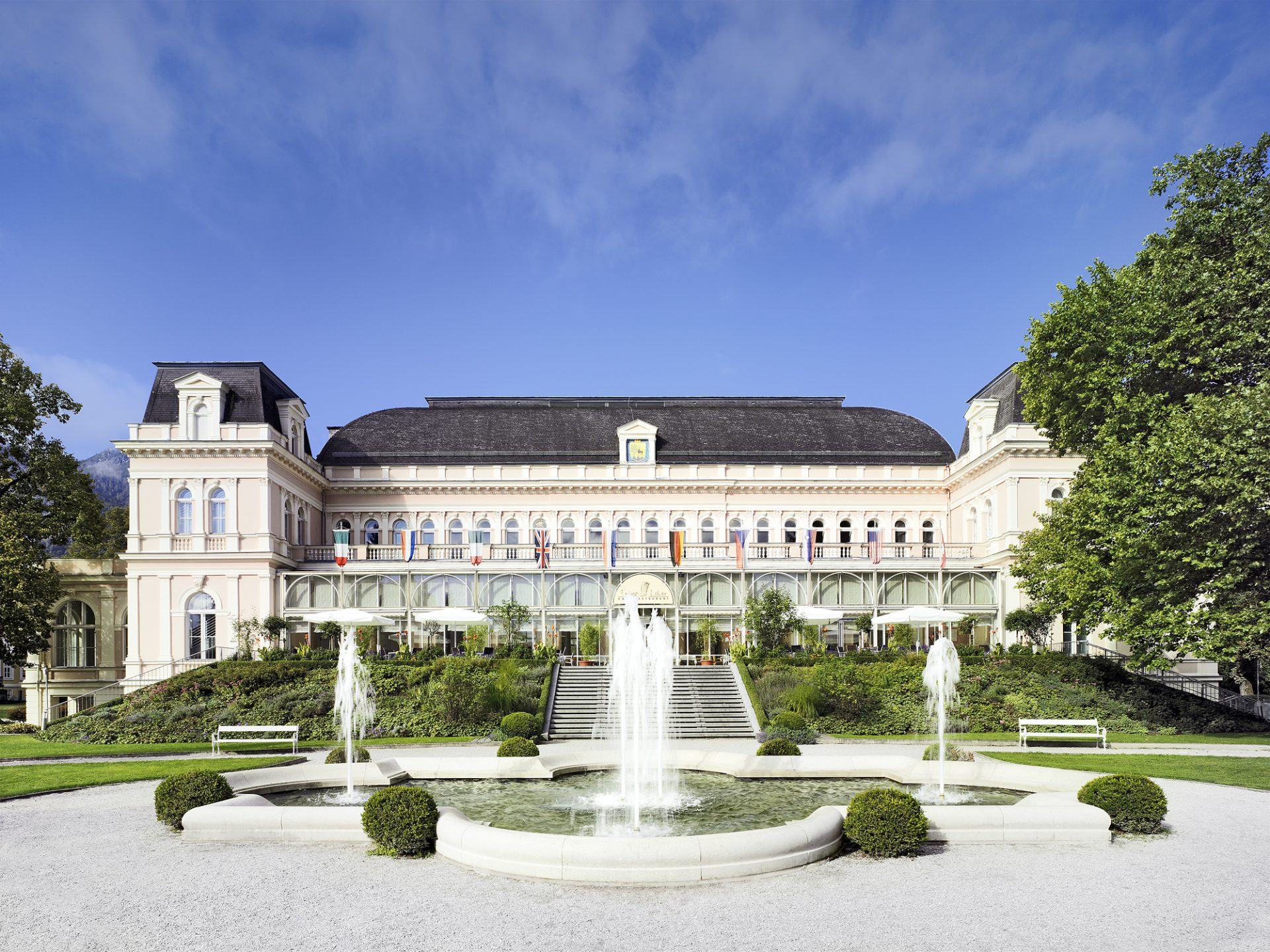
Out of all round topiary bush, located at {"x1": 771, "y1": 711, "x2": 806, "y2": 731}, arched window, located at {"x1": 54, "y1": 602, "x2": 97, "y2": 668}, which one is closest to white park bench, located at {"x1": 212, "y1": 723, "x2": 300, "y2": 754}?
round topiary bush, located at {"x1": 771, "y1": 711, "x2": 806, "y2": 731}

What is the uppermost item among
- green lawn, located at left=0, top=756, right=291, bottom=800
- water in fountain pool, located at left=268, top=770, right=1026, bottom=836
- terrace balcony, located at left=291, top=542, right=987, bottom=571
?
terrace balcony, located at left=291, top=542, right=987, bottom=571

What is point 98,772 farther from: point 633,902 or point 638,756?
point 633,902

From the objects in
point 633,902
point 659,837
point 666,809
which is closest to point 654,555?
point 666,809

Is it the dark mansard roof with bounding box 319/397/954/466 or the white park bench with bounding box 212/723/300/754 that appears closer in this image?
the white park bench with bounding box 212/723/300/754

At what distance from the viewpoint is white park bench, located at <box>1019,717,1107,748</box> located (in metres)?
27.5

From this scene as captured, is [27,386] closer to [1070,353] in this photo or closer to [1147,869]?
[1070,353]

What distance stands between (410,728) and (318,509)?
2658cm

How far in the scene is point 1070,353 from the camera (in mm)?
32031

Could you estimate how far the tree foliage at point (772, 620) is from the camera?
40812 mm

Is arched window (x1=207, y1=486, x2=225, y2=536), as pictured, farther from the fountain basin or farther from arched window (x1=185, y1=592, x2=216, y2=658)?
the fountain basin

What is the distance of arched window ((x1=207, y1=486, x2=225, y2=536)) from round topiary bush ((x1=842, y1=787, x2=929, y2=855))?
41318mm

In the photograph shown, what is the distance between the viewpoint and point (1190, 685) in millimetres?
44688

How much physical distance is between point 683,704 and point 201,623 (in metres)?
25.8

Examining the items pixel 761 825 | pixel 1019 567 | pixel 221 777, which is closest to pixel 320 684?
pixel 221 777
